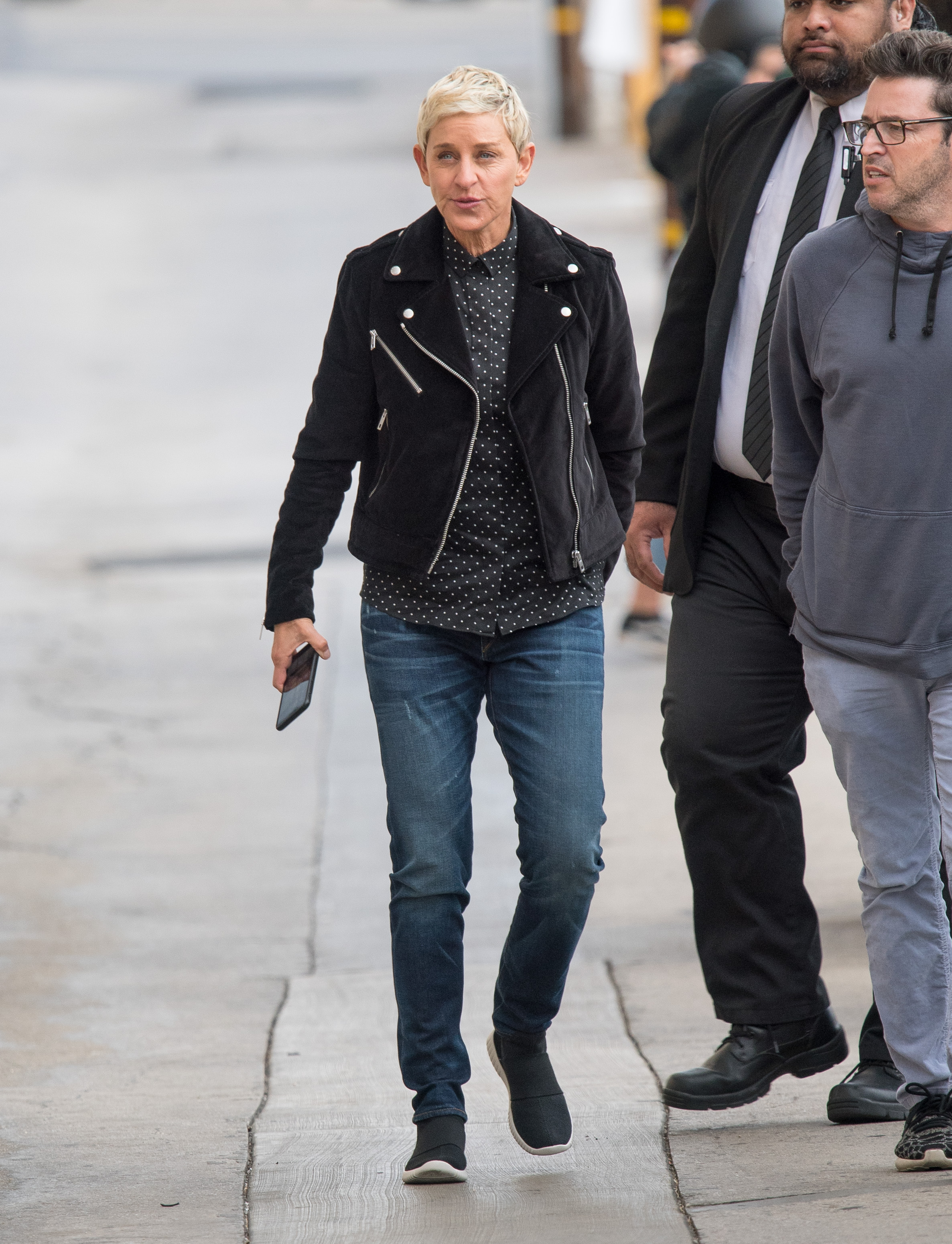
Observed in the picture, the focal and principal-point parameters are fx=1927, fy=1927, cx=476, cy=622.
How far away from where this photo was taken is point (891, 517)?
320cm

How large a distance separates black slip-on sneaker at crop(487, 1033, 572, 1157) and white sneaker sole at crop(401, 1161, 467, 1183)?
0.13 metres

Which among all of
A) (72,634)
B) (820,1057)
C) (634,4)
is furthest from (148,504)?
(820,1057)

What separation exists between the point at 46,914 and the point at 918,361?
144 inches

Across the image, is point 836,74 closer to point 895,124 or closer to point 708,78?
point 895,124

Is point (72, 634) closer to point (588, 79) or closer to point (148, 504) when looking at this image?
point (148, 504)

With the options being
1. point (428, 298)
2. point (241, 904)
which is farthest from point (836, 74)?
point (241, 904)

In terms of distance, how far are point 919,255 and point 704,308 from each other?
0.85 metres

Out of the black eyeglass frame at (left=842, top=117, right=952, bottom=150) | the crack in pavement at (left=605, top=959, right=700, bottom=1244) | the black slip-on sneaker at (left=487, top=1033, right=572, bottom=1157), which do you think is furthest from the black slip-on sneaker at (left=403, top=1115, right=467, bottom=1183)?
the black eyeglass frame at (left=842, top=117, right=952, bottom=150)

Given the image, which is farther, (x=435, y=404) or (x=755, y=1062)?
(x=755, y=1062)

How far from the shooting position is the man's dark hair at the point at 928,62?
3.18 meters

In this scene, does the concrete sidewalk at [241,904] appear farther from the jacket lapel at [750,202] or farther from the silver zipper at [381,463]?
the jacket lapel at [750,202]

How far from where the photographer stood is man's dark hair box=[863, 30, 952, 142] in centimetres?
318

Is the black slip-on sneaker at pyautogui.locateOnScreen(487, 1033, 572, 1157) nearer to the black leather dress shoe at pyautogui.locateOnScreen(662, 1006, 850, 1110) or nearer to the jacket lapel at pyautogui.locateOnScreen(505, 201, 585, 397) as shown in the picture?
the black leather dress shoe at pyautogui.locateOnScreen(662, 1006, 850, 1110)

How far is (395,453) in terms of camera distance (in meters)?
3.44
